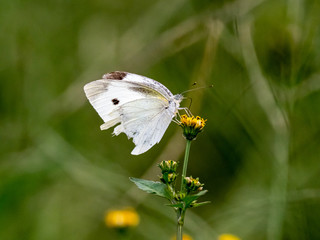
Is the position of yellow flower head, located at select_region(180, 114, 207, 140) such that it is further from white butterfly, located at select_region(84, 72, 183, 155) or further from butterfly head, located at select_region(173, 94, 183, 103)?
butterfly head, located at select_region(173, 94, 183, 103)

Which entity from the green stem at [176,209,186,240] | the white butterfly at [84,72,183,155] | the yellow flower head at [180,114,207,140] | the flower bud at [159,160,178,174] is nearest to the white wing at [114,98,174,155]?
the white butterfly at [84,72,183,155]

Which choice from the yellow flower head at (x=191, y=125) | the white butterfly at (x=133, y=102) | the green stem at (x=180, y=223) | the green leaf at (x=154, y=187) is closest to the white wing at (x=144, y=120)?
the white butterfly at (x=133, y=102)

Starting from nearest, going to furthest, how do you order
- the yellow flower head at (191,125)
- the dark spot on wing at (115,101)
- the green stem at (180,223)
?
the green stem at (180,223), the yellow flower head at (191,125), the dark spot on wing at (115,101)

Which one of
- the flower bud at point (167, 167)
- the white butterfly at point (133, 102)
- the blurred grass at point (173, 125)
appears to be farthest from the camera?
the blurred grass at point (173, 125)

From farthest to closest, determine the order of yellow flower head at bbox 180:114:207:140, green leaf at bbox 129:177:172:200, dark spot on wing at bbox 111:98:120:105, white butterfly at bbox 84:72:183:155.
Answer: dark spot on wing at bbox 111:98:120:105, white butterfly at bbox 84:72:183:155, yellow flower head at bbox 180:114:207:140, green leaf at bbox 129:177:172:200

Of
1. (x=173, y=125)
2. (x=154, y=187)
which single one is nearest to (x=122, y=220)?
(x=154, y=187)

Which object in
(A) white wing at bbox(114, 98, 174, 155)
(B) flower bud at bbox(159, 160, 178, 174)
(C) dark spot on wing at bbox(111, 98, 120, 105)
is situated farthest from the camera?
(C) dark spot on wing at bbox(111, 98, 120, 105)

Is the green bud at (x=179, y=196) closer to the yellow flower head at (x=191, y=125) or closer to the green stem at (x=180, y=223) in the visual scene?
the green stem at (x=180, y=223)

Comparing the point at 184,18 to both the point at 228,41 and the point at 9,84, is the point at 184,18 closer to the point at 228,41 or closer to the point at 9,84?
the point at 228,41
